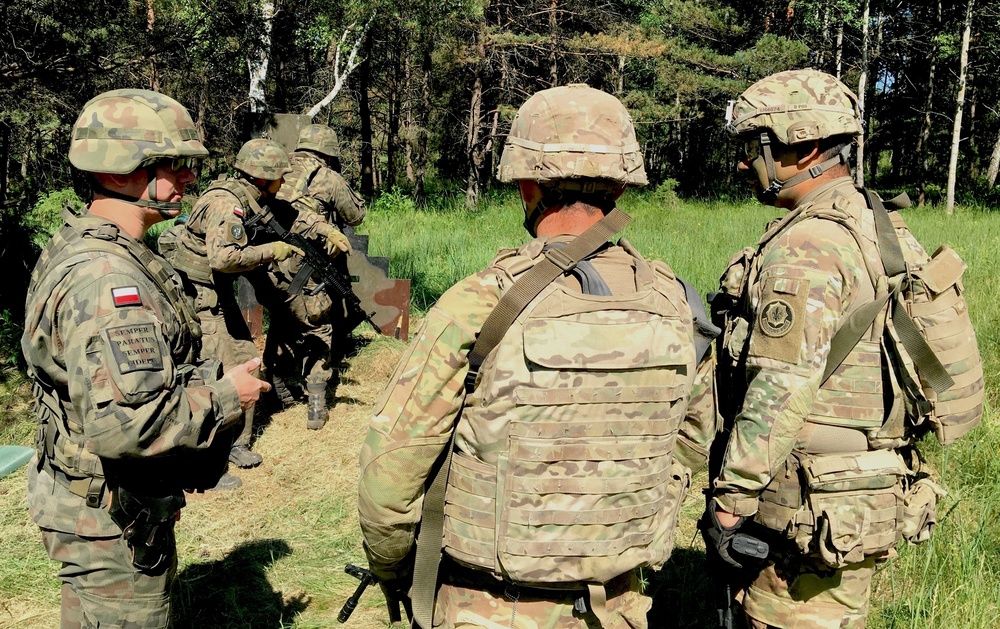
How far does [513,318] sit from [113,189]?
1.49 meters

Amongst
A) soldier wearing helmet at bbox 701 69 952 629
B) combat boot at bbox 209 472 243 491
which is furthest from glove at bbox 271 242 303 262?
soldier wearing helmet at bbox 701 69 952 629

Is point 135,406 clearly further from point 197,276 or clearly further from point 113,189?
point 197,276

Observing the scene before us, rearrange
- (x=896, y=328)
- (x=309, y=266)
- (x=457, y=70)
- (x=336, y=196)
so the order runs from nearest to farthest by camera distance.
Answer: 1. (x=896, y=328)
2. (x=309, y=266)
3. (x=336, y=196)
4. (x=457, y=70)

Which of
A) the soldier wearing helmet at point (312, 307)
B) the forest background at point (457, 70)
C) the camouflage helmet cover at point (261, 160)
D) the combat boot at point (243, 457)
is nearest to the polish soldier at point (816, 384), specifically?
the camouflage helmet cover at point (261, 160)

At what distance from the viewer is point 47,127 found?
24.7 ft

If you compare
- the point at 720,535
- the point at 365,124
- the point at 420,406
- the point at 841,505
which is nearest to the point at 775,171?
the point at 841,505

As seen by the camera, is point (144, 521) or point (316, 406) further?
point (316, 406)

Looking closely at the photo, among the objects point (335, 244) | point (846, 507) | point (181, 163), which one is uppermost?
point (181, 163)

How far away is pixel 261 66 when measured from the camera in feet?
34.4

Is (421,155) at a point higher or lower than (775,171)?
lower

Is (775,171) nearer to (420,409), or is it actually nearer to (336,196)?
(420,409)

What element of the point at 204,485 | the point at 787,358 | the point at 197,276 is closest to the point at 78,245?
the point at 204,485

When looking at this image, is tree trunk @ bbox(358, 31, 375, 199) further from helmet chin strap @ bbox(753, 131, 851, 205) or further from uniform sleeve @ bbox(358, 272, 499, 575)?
uniform sleeve @ bbox(358, 272, 499, 575)

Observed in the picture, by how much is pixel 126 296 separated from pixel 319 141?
4912mm
